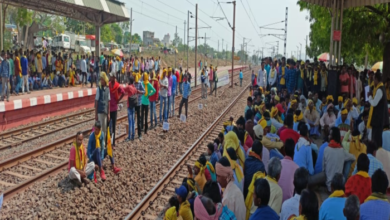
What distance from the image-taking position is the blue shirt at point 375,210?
4.34 meters

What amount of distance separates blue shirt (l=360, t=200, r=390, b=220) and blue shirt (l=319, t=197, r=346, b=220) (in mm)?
394

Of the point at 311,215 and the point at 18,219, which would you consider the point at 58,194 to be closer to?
the point at 18,219

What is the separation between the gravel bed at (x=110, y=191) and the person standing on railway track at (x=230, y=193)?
3.05 meters

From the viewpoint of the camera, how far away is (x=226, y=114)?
61.6 feet

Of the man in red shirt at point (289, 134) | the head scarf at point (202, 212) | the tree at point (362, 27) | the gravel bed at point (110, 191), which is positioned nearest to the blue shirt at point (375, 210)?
the head scarf at point (202, 212)

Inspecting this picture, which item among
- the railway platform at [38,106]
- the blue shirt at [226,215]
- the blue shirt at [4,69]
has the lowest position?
the railway platform at [38,106]

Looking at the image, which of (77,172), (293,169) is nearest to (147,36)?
(77,172)

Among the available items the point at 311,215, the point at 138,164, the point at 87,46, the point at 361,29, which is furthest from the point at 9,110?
the point at 87,46

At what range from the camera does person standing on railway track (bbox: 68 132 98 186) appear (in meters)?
7.83

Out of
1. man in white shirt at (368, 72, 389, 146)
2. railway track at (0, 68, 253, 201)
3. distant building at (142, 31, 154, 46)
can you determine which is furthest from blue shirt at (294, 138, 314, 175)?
distant building at (142, 31, 154, 46)

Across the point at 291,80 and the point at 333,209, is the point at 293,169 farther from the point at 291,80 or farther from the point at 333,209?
the point at 291,80

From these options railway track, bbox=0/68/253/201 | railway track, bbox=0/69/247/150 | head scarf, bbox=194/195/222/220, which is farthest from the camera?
railway track, bbox=0/69/247/150

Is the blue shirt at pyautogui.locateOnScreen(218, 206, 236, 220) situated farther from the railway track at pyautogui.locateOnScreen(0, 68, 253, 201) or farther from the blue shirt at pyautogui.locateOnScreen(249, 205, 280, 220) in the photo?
the railway track at pyautogui.locateOnScreen(0, 68, 253, 201)

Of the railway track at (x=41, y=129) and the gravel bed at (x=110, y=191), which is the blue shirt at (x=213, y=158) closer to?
the gravel bed at (x=110, y=191)
